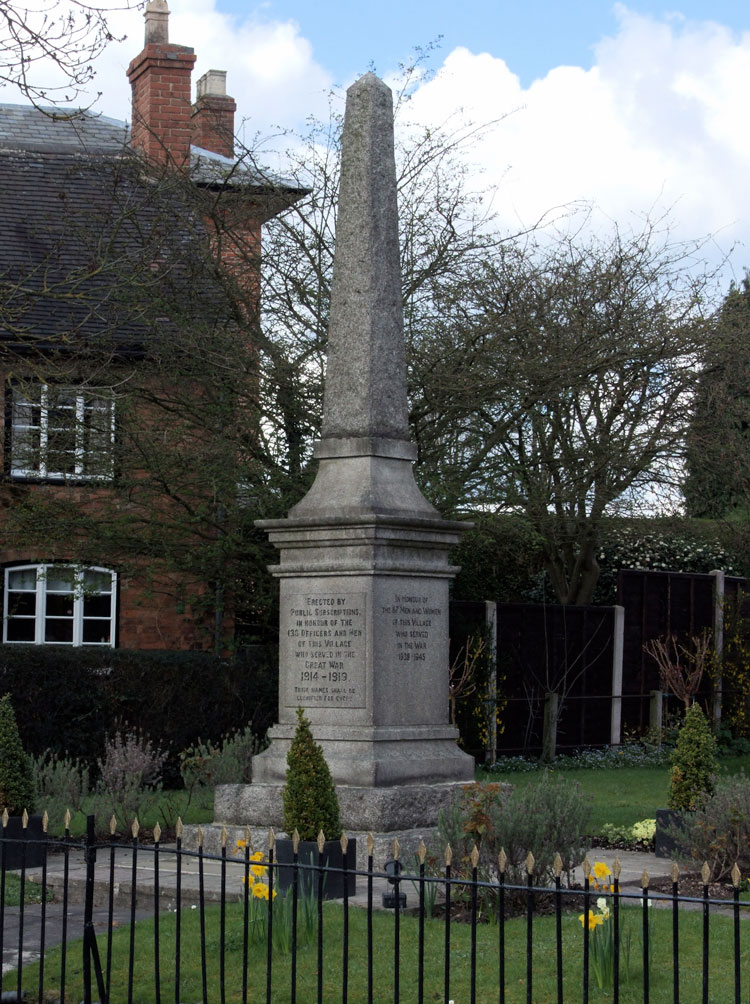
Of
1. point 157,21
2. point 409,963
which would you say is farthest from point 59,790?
point 157,21

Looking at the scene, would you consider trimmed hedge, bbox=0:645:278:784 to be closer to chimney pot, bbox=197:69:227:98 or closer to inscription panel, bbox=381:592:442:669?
inscription panel, bbox=381:592:442:669

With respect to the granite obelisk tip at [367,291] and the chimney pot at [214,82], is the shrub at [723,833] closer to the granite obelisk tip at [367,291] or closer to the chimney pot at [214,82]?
the granite obelisk tip at [367,291]

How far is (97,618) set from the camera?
22.3 m

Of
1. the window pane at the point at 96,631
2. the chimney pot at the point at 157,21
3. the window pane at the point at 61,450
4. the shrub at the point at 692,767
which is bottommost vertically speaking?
the shrub at the point at 692,767

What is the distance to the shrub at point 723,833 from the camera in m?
9.06

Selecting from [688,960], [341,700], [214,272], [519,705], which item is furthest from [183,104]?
[688,960]

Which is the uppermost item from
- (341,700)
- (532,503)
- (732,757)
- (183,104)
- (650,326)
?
(183,104)

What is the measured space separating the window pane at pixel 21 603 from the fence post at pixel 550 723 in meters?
8.13

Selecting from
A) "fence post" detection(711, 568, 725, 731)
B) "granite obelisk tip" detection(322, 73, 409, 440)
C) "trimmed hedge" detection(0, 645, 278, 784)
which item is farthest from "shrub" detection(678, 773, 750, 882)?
"fence post" detection(711, 568, 725, 731)

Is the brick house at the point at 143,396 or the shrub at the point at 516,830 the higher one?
the brick house at the point at 143,396

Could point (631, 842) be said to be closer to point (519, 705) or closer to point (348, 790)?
point (348, 790)

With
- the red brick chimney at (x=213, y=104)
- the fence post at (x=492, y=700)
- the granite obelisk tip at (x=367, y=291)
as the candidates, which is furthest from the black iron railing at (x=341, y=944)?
the red brick chimney at (x=213, y=104)

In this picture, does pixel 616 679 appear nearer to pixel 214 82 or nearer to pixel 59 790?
pixel 59 790

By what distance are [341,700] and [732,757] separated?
12204mm
